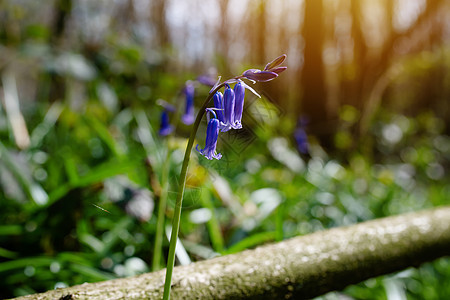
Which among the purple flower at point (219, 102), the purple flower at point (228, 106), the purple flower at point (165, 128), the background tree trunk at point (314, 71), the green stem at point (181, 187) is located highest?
the background tree trunk at point (314, 71)

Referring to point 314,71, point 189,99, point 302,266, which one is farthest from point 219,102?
point 314,71

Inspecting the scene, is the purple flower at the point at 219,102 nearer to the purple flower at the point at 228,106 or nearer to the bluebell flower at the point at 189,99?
the purple flower at the point at 228,106

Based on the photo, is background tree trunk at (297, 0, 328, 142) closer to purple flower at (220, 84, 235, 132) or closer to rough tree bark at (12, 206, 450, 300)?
rough tree bark at (12, 206, 450, 300)

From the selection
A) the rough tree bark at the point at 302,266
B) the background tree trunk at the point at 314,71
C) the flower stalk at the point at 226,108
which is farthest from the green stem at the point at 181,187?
the background tree trunk at the point at 314,71

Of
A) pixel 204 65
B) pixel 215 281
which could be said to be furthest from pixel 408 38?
pixel 215 281

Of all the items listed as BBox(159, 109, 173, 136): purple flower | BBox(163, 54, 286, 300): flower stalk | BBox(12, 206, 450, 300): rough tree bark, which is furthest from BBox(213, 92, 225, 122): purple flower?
BBox(159, 109, 173, 136): purple flower

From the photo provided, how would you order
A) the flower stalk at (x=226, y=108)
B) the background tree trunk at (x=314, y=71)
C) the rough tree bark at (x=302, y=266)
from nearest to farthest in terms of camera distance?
the flower stalk at (x=226, y=108) < the rough tree bark at (x=302, y=266) < the background tree trunk at (x=314, y=71)

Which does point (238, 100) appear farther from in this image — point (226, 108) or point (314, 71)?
point (314, 71)

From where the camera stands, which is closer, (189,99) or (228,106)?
(228,106)
